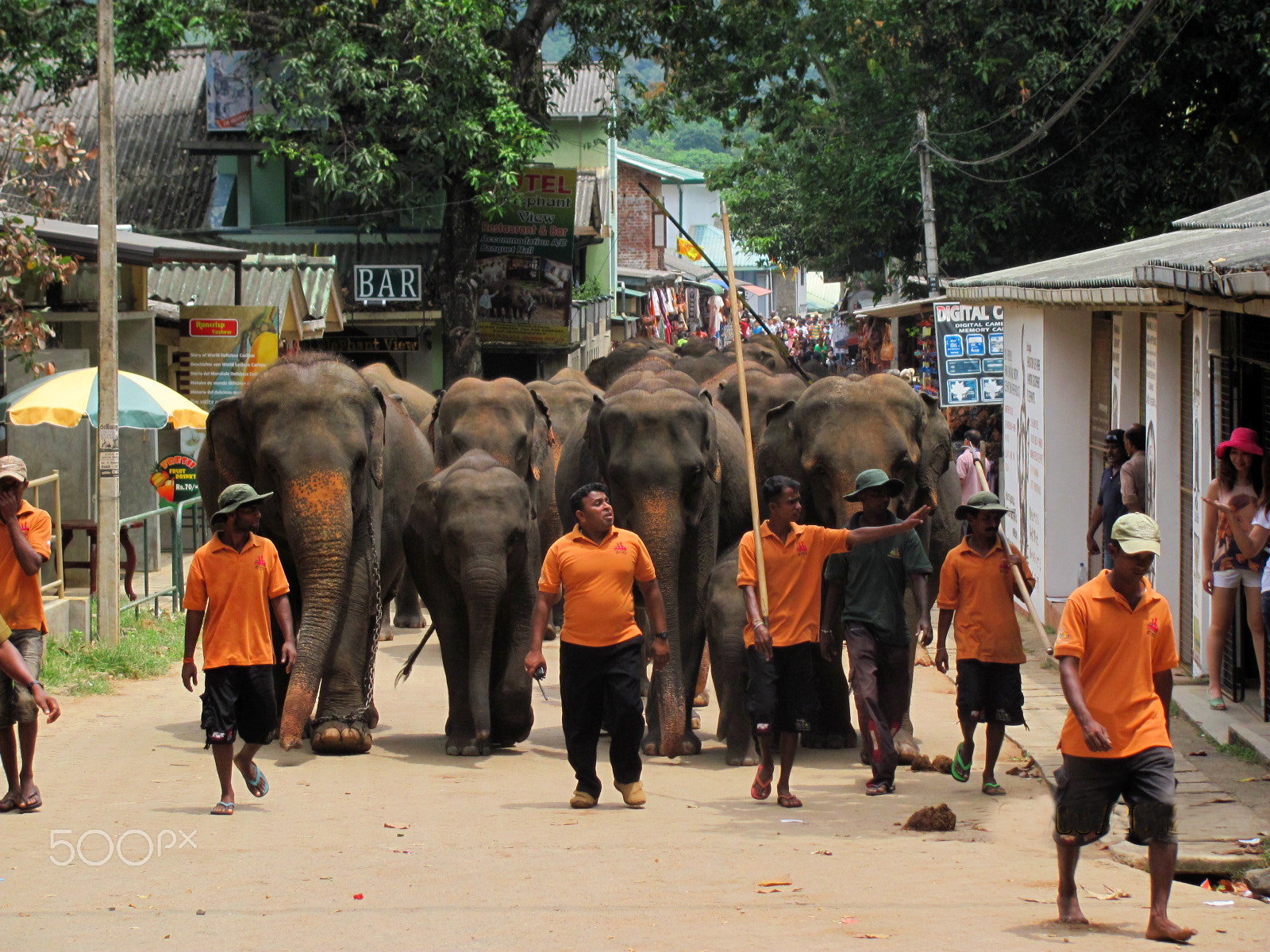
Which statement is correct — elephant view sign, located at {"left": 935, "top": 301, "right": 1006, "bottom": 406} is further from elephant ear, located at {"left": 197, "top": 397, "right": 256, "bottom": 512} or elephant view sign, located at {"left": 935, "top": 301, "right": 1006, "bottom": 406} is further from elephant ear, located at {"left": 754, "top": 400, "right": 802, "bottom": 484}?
elephant ear, located at {"left": 197, "top": 397, "right": 256, "bottom": 512}

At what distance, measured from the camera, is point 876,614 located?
28.1 feet

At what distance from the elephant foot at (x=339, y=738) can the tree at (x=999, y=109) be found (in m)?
15.7

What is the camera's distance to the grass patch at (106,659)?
11.8 meters

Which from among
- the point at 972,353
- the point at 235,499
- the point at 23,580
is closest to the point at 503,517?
the point at 235,499

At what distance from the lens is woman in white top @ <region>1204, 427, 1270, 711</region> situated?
381 inches

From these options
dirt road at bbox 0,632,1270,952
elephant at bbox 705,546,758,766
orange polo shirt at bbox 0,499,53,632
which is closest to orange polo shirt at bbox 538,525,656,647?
dirt road at bbox 0,632,1270,952

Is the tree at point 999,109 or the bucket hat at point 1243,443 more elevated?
the tree at point 999,109

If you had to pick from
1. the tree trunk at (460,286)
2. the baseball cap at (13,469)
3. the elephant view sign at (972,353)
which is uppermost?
the tree trunk at (460,286)

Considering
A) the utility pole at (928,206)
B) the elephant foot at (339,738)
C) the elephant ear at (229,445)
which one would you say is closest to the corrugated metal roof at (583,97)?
the utility pole at (928,206)

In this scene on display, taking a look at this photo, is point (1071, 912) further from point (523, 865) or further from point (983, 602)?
point (983, 602)

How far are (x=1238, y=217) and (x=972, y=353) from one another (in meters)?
6.40

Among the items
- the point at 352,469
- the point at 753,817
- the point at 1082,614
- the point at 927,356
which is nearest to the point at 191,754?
the point at 352,469

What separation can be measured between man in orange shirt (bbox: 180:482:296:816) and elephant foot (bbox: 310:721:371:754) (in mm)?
1542

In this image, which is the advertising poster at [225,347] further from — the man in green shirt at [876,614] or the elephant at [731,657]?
the man in green shirt at [876,614]
